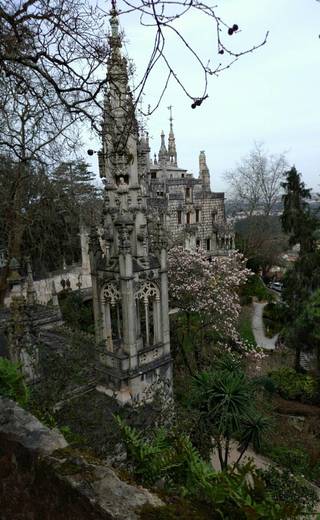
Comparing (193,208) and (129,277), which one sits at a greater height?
(193,208)

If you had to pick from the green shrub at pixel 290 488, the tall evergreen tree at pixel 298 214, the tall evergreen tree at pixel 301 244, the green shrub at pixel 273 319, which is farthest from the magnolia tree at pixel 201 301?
the green shrub at pixel 290 488

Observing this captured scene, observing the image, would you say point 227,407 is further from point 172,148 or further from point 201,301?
point 172,148

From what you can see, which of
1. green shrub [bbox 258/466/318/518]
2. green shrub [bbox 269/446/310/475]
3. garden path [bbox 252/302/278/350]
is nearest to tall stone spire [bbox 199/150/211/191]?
garden path [bbox 252/302/278/350]

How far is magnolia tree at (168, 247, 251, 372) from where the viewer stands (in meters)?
14.8

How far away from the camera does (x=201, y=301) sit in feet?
48.9

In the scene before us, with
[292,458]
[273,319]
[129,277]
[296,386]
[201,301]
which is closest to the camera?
[129,277]

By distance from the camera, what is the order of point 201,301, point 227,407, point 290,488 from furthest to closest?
point 201,301
point 227,407
point 290,488

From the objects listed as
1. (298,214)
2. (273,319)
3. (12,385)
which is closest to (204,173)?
(298,214)

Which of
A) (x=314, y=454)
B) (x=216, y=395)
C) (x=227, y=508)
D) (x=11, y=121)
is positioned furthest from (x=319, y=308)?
(x=227, y=508)

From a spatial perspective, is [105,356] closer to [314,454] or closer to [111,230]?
[111,230]

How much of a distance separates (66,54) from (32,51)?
643 mm

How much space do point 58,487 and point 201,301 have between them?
12833 mm

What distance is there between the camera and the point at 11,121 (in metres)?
11.0

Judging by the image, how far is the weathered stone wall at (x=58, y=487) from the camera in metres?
2.12
